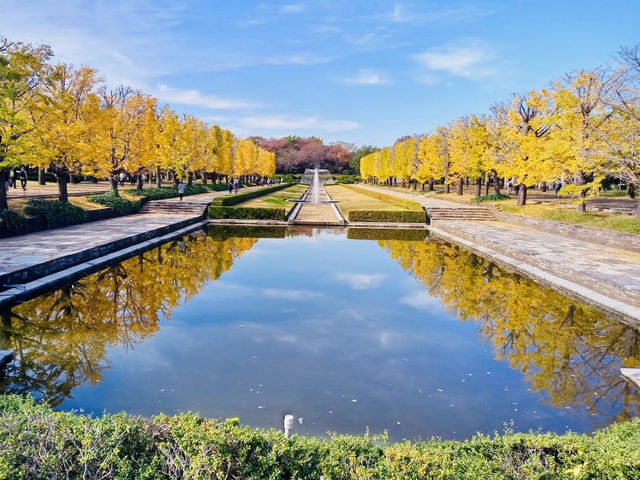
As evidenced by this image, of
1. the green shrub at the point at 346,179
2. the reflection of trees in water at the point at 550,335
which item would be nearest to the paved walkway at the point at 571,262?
the reflection of trees in water at the point at 550,335

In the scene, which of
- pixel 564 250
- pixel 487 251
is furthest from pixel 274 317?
pixel 564 250

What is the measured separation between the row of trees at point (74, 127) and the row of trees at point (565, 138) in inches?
865

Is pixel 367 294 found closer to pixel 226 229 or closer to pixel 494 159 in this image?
pixel 226 229

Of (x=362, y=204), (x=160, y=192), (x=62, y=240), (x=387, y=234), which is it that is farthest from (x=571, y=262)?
(x=160, y=192)

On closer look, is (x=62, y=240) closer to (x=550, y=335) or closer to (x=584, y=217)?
(x=550, y=335)

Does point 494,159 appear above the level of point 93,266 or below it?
above

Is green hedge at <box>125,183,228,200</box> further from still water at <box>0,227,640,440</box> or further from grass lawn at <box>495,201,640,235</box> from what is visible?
grass lawn at <box>495,201,640,235</box>

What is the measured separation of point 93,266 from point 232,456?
35.5 ft

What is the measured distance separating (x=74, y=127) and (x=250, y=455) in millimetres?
A: 21096

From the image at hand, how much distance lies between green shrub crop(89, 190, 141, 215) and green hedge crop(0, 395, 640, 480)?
2312 cm

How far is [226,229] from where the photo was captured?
23766 millimetres

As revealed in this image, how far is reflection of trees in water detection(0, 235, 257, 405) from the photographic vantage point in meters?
6.21

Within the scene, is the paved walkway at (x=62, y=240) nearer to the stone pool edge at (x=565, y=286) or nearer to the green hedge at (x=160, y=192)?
the green hedge at (x=160, y=192)

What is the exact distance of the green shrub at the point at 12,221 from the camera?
1555 centimetres
